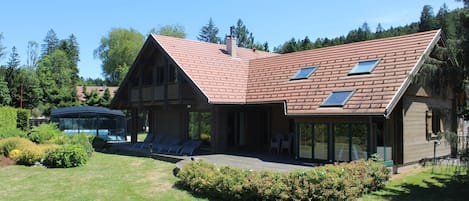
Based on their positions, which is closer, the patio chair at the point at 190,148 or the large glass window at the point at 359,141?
the large glass window at the point at 359,141

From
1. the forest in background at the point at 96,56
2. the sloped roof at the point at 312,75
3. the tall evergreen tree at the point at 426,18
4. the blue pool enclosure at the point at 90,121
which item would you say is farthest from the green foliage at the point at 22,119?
the tall evergreen tree at the point at 426,18

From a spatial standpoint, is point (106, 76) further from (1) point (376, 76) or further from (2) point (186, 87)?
(1) point (376, 76)

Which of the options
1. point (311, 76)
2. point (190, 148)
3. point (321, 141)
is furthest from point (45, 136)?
point (321, 141)

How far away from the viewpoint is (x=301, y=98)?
642 inches

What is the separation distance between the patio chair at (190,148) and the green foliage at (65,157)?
182 inches

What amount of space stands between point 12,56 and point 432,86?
7337 cm

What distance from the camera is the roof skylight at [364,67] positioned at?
50.3ft

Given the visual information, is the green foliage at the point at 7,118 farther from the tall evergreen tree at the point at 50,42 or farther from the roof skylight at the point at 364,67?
the tall evergreen tree at the point at 50,42

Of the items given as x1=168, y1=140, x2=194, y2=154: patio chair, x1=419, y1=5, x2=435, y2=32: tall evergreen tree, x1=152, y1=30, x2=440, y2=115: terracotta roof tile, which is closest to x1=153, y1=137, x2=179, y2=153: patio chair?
x1=168, y1=140, x2=194, y2=154: patio chair

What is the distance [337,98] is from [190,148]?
24.1ft

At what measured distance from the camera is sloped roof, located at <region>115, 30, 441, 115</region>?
14.0 metres

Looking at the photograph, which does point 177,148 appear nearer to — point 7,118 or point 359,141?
point 359,141

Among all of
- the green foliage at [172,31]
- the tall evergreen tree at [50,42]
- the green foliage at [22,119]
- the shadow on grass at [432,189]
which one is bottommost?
the shadow on grass at [432,189]

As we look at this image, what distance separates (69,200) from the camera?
33.3ft
